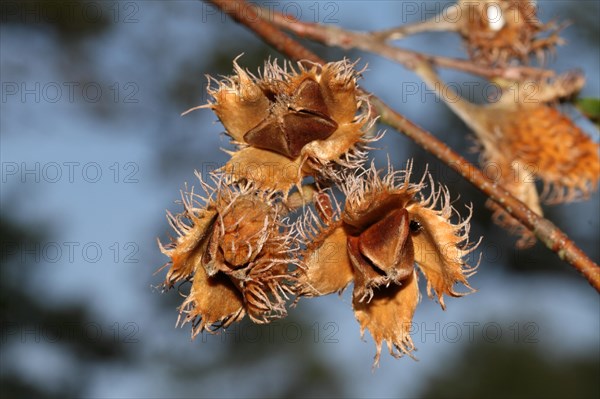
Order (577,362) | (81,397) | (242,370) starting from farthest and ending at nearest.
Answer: (577,362) < (242,370) < (81,397)

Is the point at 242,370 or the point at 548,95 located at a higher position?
the point at 548,95

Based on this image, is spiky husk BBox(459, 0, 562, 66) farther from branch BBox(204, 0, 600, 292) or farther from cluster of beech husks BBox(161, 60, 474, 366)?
cluster of beech husks BBox(161, 60, 474, 366)

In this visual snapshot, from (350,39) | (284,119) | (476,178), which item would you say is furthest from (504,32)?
(284,119)

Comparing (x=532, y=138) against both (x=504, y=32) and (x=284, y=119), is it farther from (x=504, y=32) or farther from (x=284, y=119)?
(x=284, y=119)

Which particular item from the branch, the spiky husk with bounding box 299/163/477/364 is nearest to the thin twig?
the branch

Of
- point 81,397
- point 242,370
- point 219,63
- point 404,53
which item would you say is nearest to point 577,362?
point 242,370

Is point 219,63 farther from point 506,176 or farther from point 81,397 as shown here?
point 506,176
